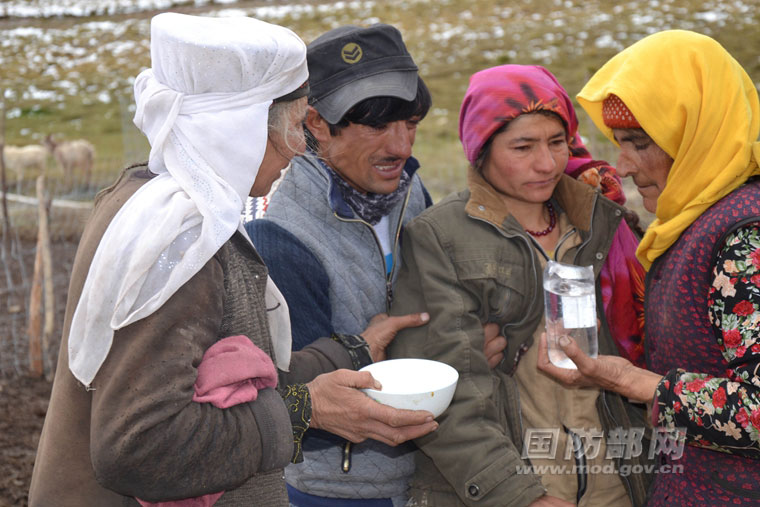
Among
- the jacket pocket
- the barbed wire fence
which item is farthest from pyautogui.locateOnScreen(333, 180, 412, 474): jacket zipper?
the barbed wire fence

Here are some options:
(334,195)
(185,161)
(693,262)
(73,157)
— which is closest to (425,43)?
(73,157)

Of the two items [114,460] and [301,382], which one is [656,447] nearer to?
[301,382]

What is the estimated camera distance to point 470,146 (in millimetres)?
2715

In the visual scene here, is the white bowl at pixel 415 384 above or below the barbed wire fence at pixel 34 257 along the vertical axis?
above

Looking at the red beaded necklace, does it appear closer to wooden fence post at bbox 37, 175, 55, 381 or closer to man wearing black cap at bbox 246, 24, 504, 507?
man wearing black cap at bbox 246, 24, 504, 507

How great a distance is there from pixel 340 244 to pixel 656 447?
4.04 feet

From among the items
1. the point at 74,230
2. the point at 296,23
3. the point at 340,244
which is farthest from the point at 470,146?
the point at 296,23

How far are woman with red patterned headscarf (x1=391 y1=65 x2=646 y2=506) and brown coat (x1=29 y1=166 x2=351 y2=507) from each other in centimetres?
75

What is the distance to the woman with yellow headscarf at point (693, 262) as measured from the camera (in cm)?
205

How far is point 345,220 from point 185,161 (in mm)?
916

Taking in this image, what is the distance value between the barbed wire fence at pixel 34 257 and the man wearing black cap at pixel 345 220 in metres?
4.12

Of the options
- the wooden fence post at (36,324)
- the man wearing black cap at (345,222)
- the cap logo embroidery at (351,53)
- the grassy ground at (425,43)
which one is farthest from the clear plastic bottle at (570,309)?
the grassy ground at (425,43)

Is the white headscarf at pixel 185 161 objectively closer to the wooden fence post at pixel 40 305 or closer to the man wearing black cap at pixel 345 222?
the man wearing black cap at pixel 345 222

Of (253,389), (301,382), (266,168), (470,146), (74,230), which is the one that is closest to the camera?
(253,389)
